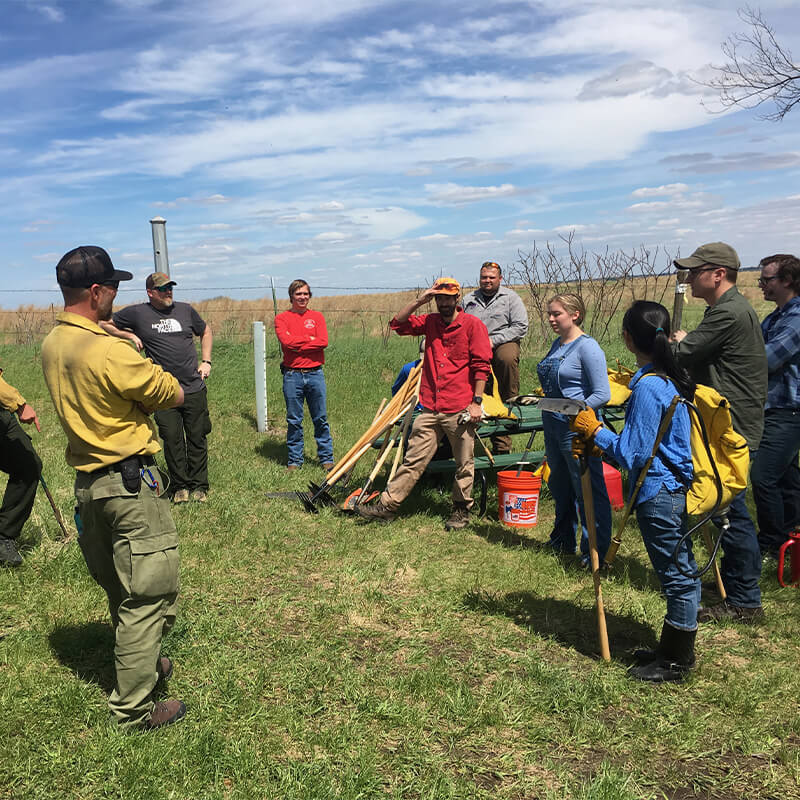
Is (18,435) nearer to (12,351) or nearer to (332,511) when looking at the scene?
(332,511)

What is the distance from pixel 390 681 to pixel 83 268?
2610 millimetres

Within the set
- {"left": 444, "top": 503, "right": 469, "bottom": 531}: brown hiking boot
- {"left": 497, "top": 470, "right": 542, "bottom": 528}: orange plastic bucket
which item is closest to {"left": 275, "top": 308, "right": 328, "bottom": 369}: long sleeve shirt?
{"left": 444, "top": 503, "right": 469, "bottom": 531}: brown hiking boot

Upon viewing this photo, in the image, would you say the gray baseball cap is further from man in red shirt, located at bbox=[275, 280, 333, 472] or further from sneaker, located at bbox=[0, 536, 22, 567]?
sneaker, located at bbox=[0, 536, 22, 567]

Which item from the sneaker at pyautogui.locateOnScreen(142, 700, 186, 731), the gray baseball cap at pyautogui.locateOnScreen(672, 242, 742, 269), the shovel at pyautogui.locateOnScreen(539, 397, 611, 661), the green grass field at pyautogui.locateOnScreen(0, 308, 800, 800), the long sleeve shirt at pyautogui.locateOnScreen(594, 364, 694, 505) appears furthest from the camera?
the gray baseball cap at pyautogui.locateOnScreen(672, 242, 742, 269)

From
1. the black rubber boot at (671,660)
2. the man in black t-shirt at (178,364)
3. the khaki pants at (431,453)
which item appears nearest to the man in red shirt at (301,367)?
the man in black t-shirt at (178,364)

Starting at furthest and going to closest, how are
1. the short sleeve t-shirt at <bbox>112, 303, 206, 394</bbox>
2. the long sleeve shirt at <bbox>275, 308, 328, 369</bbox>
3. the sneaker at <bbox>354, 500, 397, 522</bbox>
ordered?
the long sleeve shirt at <bbox>275, 308, 328, 369</bbox>, the short sleeve t-shirt at <bbox>112, 303, 206, 394</bbox>, the sneaker at <bbox>354, 500, 397, 522</bbox>

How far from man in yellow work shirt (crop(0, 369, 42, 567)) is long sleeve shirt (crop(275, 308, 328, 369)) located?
3.34 m

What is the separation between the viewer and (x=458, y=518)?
6.34 meters

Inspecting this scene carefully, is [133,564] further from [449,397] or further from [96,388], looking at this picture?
[449,397]

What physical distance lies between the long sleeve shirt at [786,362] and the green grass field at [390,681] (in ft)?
4.44

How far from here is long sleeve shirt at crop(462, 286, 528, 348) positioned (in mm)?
7879

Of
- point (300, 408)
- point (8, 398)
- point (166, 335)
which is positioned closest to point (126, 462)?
point (8, 398)

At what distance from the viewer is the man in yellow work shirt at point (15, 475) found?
516 centimetres

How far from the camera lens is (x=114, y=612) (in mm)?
3561
